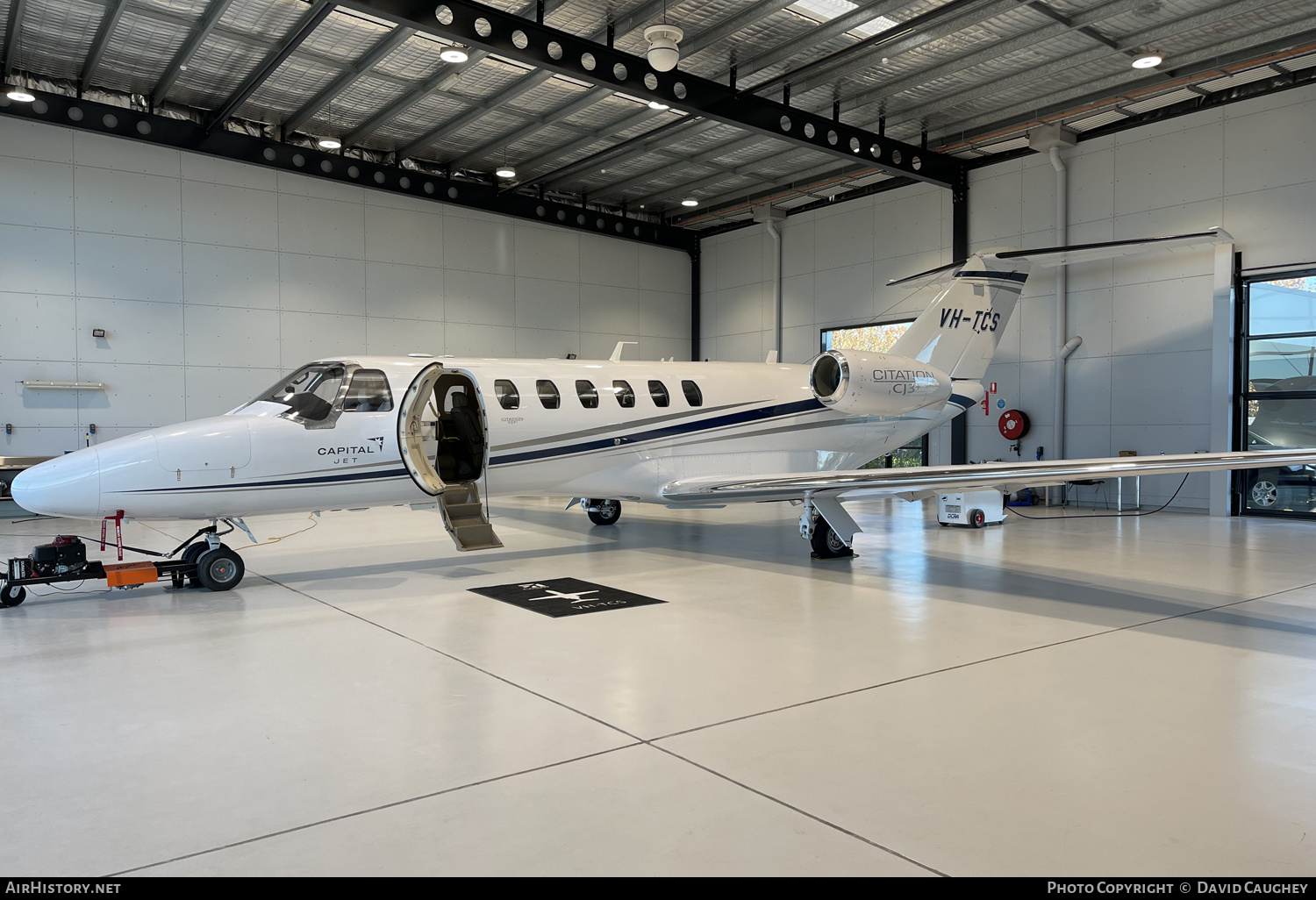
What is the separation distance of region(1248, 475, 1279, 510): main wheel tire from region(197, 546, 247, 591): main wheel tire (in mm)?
16883

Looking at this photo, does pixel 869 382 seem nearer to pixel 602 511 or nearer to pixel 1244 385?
pixel 602 511

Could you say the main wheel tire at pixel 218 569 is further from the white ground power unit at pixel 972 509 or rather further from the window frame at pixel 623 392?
the white ground power unit at pixel 972 509

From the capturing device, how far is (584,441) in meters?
10.9

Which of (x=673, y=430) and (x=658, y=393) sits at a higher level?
(x=658, y=393)

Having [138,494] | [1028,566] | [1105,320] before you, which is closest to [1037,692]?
[1028,566]

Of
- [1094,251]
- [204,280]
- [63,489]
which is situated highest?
[204,280]

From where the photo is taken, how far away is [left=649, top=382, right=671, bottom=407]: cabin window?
37.8 ft

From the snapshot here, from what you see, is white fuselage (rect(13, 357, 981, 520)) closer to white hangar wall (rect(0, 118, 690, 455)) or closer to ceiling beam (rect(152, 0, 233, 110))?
ceiling beam (rect(152, 0, 233, 110))

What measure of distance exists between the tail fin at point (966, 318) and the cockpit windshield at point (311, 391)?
27.7ft

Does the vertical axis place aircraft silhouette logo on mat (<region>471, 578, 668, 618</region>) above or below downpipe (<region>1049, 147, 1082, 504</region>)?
below

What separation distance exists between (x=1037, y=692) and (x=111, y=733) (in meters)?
5.20

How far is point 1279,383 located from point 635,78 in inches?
497

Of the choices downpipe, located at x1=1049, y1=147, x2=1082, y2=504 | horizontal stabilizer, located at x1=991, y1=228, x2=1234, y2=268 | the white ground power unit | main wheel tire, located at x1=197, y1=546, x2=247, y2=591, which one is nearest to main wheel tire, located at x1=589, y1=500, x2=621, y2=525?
the white ground power unit

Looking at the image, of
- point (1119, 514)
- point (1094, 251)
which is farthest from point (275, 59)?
point (1119, 514)
